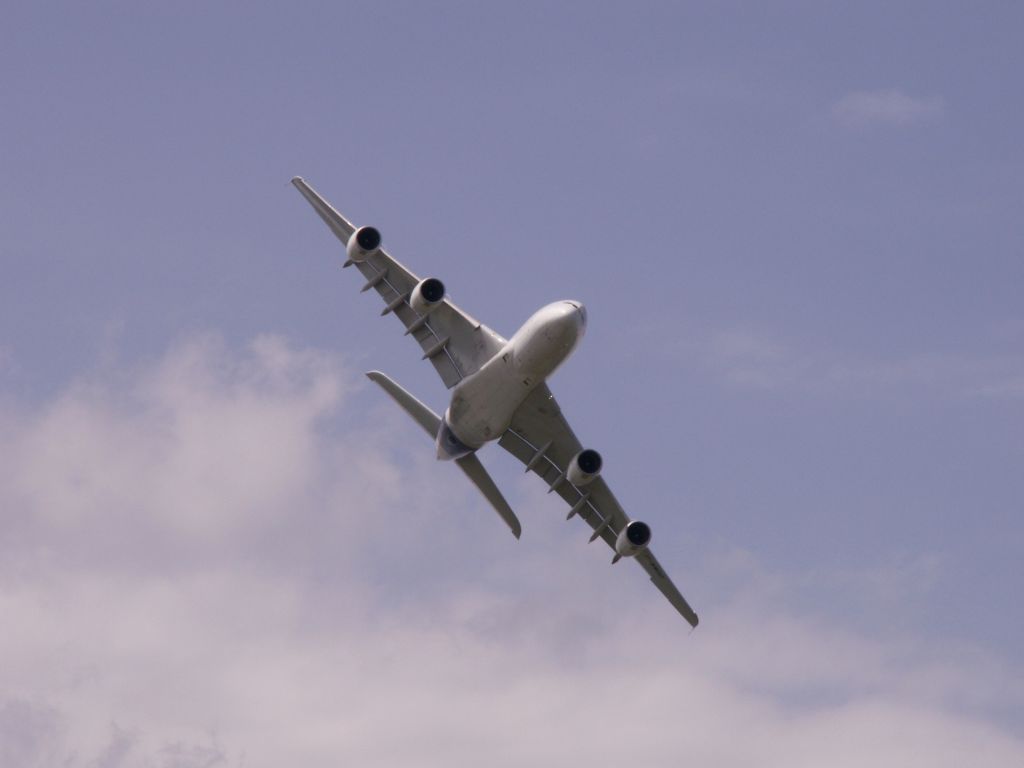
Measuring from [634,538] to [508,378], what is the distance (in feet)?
31.4

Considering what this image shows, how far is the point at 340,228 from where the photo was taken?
7606 cm

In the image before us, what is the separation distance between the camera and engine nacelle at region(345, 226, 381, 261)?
7556cm

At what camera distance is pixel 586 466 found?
254 ft

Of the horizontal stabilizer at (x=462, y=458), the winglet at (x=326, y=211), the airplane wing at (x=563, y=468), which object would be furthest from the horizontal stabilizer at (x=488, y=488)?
the winglet at (x=326, y=211)

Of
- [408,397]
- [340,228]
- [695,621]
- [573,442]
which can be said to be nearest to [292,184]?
[340,228]

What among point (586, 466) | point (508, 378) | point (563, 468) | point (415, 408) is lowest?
point (415, 408)

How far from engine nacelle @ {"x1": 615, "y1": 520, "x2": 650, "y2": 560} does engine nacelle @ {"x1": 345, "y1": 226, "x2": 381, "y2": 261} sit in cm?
1496

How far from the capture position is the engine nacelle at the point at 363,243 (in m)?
75.6

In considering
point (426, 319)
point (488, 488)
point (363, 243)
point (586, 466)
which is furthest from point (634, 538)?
point (363, 243)

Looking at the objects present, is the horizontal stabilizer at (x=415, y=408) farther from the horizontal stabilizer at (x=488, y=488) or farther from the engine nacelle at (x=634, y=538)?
the engine nacelle at (x=634, y=538)

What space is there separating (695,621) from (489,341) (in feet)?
48.6

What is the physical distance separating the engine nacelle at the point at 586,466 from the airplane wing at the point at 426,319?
562 centimetres

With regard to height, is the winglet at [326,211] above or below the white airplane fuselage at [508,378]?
above

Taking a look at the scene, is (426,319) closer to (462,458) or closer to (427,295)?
(427,295)
